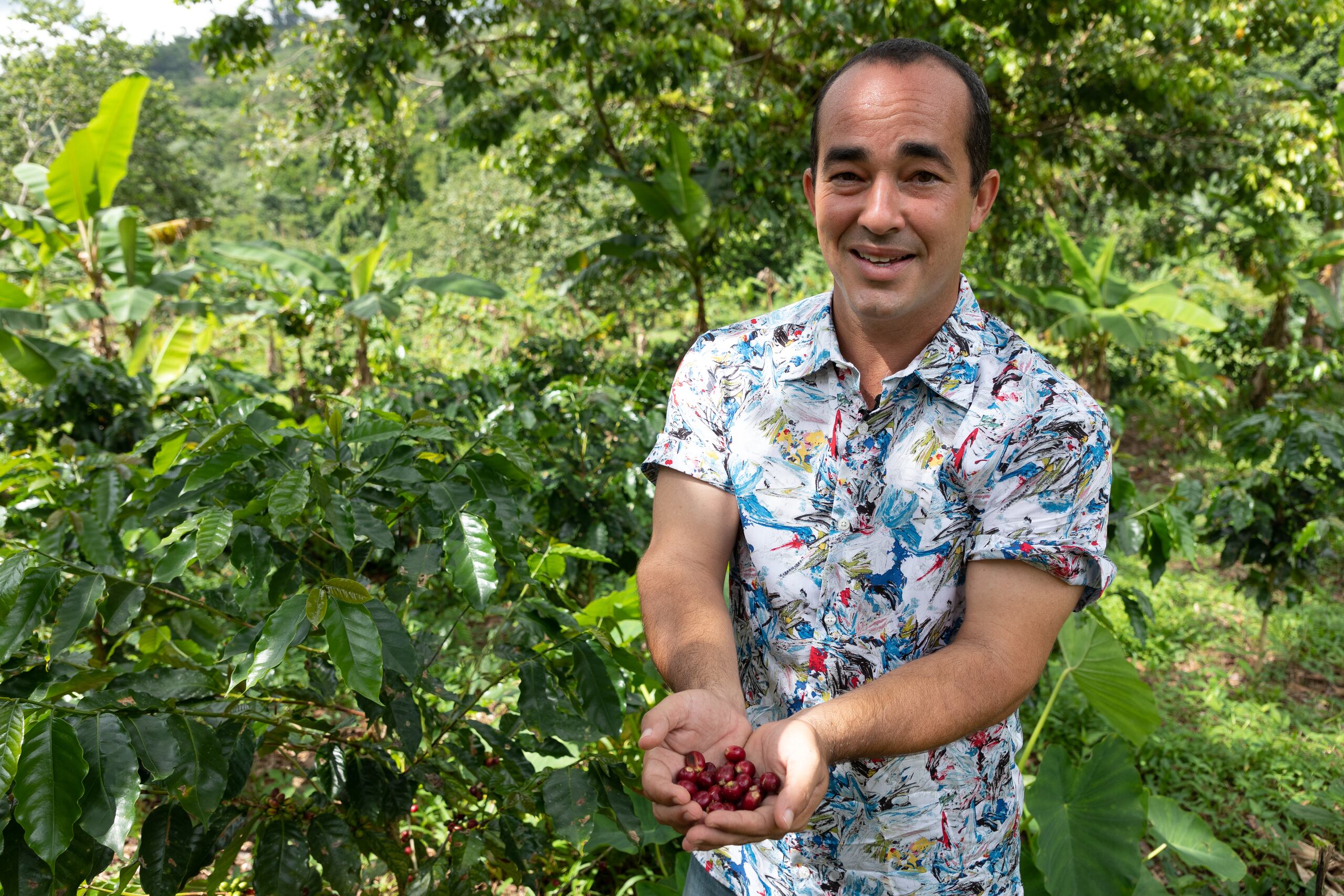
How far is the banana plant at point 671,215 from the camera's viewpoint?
438 cm

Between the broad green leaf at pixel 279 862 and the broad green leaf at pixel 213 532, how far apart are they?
413 millimetres

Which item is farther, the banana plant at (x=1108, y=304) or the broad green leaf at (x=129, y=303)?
the banana plant at (x=1108, y=304)

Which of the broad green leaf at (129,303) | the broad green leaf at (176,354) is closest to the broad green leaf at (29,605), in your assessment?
the broad green leaf at (129,303)

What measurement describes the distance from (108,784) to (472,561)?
1.50ft

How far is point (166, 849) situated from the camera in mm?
1158

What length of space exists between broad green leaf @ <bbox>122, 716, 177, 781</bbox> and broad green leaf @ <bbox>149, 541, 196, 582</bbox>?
21cm

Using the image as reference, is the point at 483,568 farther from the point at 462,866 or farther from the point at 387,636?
the point at 462,866

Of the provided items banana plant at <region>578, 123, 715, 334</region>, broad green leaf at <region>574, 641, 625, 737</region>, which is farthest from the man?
banana plant at <region>578, 123, 715, 334</region>

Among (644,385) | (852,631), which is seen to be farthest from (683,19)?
(852,631)

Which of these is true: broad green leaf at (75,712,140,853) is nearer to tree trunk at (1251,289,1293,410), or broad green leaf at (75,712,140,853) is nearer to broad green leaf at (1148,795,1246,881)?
broad green leaf at (1148,795,1246,881)

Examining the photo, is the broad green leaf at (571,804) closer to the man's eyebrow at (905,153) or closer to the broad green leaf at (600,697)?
the broad green leaf at (600,697)

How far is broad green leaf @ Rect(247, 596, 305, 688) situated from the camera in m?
1.04

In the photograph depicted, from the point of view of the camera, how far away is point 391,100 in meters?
4.95

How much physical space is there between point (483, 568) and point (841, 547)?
0.46 metres
